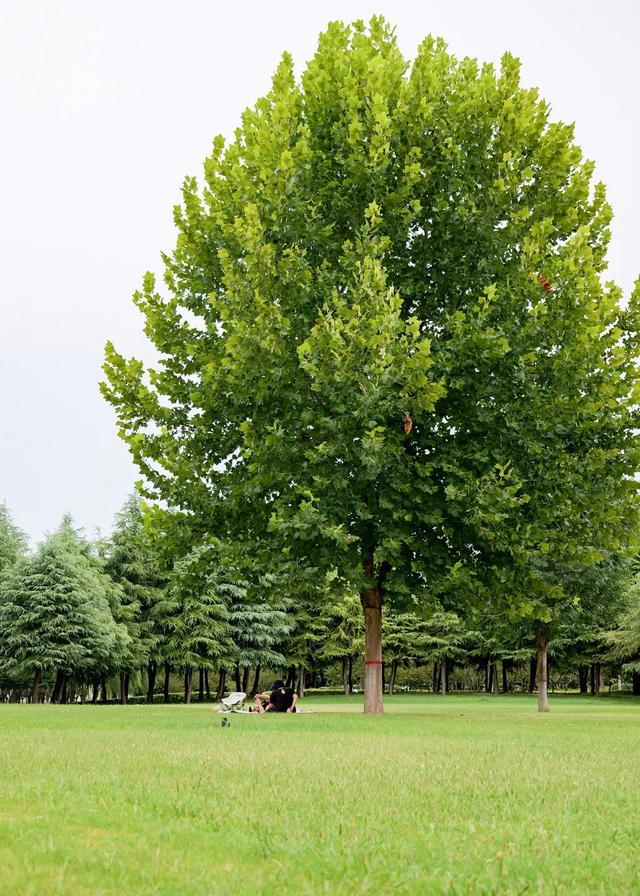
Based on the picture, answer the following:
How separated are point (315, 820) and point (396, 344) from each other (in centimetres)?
1274

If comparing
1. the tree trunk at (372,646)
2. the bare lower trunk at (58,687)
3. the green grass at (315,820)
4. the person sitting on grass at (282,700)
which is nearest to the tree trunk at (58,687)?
A: the bare lower trunk at (58,687)

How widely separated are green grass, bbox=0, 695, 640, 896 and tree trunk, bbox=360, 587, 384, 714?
10.0 metres

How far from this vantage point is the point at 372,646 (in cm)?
2236

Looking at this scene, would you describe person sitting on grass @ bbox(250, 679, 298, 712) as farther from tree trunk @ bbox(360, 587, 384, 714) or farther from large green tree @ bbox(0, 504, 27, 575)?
large green tree @ bbox(0, 504, 27, 575)

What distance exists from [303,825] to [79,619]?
45457 mm

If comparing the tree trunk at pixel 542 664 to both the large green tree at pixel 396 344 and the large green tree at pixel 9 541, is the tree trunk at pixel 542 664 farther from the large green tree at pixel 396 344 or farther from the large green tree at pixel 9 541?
the large green tree at pixel 9 541

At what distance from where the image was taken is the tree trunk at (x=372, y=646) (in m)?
22.4

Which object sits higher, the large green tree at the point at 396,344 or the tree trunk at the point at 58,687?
the large green tree at the point at 396,344

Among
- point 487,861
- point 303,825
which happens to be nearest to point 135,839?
point 303,825

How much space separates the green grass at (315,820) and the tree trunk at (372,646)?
1005 cm

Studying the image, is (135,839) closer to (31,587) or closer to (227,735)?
(227,735)

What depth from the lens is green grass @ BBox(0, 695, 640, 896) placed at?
4973 millimetres

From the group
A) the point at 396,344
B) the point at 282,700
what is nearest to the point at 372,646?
the point at 282,700

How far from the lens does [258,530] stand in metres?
21.5
